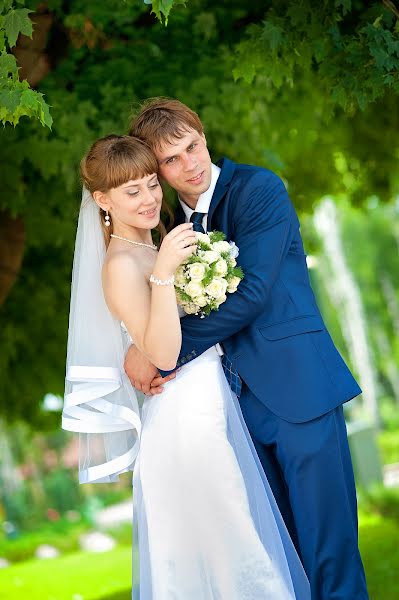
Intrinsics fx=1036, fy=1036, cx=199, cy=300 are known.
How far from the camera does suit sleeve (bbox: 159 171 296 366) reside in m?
4.24

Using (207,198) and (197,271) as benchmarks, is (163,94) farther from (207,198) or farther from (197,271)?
(197,271)

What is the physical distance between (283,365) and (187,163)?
0.95 metres

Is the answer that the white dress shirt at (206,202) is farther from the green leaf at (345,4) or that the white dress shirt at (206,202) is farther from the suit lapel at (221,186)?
the green leaf at (345,4)

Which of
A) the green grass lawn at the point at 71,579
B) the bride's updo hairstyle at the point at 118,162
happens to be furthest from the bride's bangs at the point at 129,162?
the green grass lawn at the point at 71,579

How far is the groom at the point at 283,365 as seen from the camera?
4379mm

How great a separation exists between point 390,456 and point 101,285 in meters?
25.2

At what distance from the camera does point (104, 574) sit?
13.5 m

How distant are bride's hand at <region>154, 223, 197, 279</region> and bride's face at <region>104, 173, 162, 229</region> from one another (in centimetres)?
28

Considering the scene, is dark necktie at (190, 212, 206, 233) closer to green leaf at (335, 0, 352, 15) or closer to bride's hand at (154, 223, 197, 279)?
bride's hand at (154, 223, 197, 279)

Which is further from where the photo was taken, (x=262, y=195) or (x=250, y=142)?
(x=250, y=142)

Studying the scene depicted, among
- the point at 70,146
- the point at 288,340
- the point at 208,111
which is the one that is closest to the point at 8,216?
the point at 70,146

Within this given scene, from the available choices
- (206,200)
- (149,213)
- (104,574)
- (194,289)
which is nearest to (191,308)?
(194,289)

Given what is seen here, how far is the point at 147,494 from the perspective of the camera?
4.41m

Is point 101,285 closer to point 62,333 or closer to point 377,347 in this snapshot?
point 62,333
